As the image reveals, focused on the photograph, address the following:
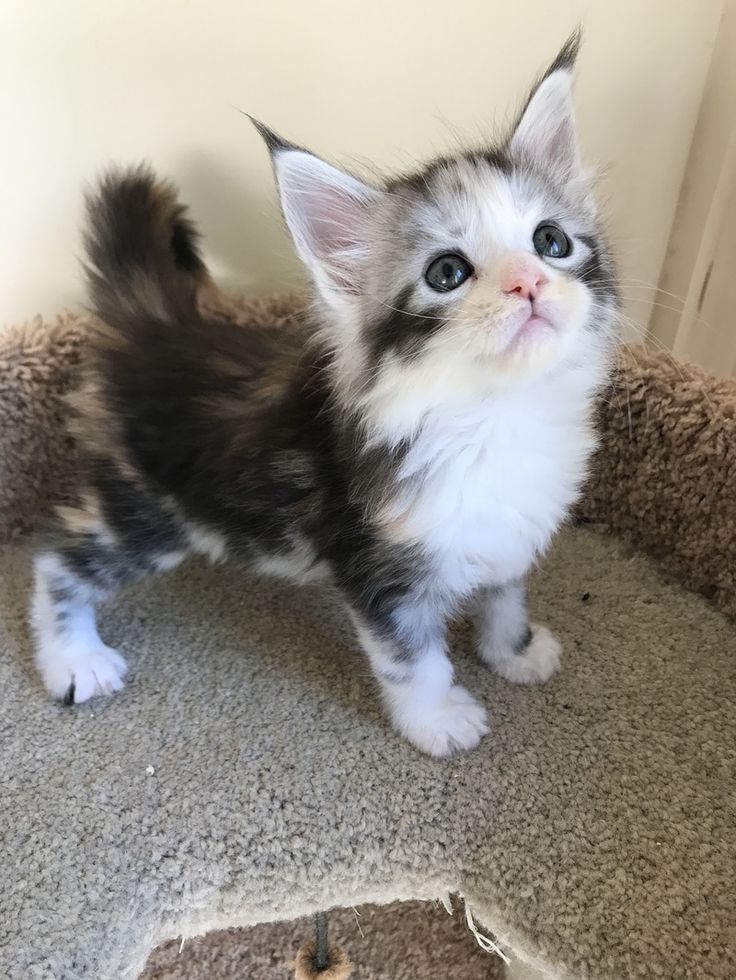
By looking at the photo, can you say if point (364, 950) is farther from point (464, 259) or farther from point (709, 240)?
point (709, 240)

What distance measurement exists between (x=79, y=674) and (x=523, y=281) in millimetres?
919

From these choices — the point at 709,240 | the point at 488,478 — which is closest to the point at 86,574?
the point at 488,478

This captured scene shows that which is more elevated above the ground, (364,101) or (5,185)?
(364,101)

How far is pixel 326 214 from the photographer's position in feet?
3.31

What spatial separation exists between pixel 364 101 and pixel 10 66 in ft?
2.11

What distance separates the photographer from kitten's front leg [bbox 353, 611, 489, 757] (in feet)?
3.67

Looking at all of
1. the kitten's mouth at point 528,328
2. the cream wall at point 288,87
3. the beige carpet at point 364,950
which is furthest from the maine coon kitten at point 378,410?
the beige carpet at point 364,950

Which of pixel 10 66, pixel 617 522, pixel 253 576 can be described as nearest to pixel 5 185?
pixel 10 66

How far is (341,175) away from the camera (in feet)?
3.20

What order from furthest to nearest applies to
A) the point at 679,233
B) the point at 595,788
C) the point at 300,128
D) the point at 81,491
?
1. the point at 679,233
2. the point at 300,128
3. the point at 81,491
4. the point at 595,788

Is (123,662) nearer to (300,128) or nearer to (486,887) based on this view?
(486,887)

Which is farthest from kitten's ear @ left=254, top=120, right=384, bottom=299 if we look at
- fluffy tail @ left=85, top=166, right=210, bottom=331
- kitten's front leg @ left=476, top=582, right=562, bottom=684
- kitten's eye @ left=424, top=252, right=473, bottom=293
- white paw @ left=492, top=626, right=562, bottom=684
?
white paw @ left=492, top=626, right=562, bottom=684

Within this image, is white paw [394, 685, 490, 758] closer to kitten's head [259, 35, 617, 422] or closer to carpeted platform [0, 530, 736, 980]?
carpeted platform [0, 530, 736, 980]

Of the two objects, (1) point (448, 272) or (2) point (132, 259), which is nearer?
(1) point (448, 272)
